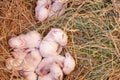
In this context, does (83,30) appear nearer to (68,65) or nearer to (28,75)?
(68,65)

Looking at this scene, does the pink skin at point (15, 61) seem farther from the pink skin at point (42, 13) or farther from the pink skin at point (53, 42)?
the pink skin at point (42, 13)

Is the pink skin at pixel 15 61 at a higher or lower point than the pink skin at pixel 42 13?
lower

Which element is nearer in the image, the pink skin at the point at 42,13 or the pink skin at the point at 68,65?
the pink skin at the point at 68,65

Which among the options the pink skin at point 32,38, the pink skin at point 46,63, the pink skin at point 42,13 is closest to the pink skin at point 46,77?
the pink skin at point 46,63

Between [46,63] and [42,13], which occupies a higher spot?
[42,13]

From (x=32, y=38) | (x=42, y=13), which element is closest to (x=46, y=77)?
(x=32, y=38)

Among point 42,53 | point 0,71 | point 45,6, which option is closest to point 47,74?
point 42,53
